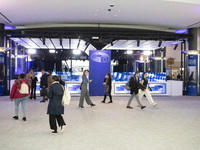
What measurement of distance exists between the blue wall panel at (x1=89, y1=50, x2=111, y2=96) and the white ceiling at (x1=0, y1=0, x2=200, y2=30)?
2.08 meters

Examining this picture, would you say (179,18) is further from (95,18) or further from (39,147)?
(39,147)

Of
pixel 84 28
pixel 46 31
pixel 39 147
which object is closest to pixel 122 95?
pixel 84 28

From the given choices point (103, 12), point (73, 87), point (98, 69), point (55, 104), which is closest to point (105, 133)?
point (55, 104)

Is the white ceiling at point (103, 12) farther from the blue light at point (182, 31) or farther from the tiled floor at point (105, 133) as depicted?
the tiled floor at point (105, 133)

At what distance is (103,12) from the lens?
14.4 m

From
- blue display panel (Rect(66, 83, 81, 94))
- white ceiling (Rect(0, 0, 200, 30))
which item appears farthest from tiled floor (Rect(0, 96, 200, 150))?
blue display panel (Rect(66, 83, 81, 94))

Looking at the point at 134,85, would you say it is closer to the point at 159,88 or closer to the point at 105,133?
the point at 105,133

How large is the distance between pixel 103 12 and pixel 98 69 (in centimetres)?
425

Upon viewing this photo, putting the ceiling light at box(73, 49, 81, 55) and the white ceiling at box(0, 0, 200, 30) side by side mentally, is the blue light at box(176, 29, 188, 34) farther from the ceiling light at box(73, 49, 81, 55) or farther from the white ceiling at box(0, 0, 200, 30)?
the ceiling light at box(73, 49, 81, 55)

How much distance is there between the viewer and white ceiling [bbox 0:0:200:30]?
12305 mm

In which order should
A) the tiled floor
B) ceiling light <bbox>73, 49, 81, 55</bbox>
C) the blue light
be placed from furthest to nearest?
1. ceiling light <bbox>73, 49, 81, 55</bbox>
2. the blue light
3. the tiled floor

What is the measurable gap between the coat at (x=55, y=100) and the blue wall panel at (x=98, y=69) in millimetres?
10760

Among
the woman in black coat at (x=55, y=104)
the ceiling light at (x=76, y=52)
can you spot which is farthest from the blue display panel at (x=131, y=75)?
the ceiling light at (x=76, y=52)

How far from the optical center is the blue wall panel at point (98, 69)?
17375mm
